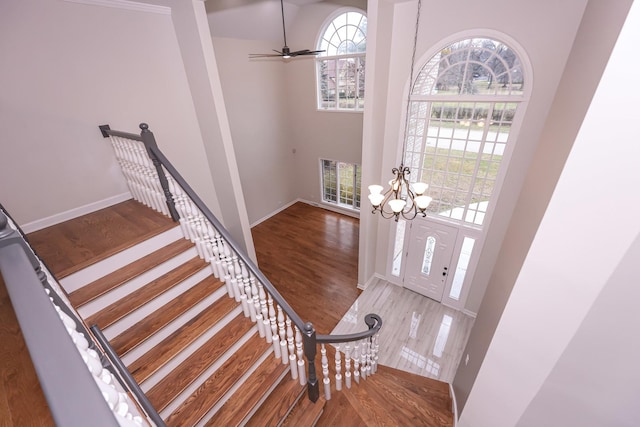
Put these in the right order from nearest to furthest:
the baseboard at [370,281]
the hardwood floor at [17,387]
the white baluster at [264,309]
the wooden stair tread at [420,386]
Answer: the hardwood floor at [17,387], the white baluster at [264,309], the wooden stair tread at [420,386], the baseboard at [370,281]

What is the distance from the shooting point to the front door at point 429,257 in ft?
15.3

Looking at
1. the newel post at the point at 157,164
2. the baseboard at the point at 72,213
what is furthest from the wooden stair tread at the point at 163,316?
the baseboard at the point at 72,213

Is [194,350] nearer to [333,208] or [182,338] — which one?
[182,338]

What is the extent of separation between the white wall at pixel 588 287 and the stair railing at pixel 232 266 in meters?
1.35

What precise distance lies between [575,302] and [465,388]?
6.28 ft

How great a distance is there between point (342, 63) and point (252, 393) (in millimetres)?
6978

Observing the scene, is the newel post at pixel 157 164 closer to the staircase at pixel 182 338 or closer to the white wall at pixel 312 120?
the staircase at pixel 182 338

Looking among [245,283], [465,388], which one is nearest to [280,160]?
[245,283]

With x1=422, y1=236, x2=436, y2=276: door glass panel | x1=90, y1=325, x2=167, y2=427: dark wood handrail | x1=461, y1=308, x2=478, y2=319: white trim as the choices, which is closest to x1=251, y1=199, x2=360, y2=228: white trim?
x1=422, y1=236, x2=436, y2=276: door glass panel

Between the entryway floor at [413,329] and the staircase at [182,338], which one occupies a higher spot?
the staircase at [182,338]

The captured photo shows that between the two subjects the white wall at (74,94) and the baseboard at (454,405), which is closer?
the white wall at (74,94)

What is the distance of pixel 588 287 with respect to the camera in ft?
5.26

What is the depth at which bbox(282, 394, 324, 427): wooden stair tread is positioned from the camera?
2299 mm

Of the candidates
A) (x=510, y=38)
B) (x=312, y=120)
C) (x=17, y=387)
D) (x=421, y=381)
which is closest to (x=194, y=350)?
(x=17, y=387)
